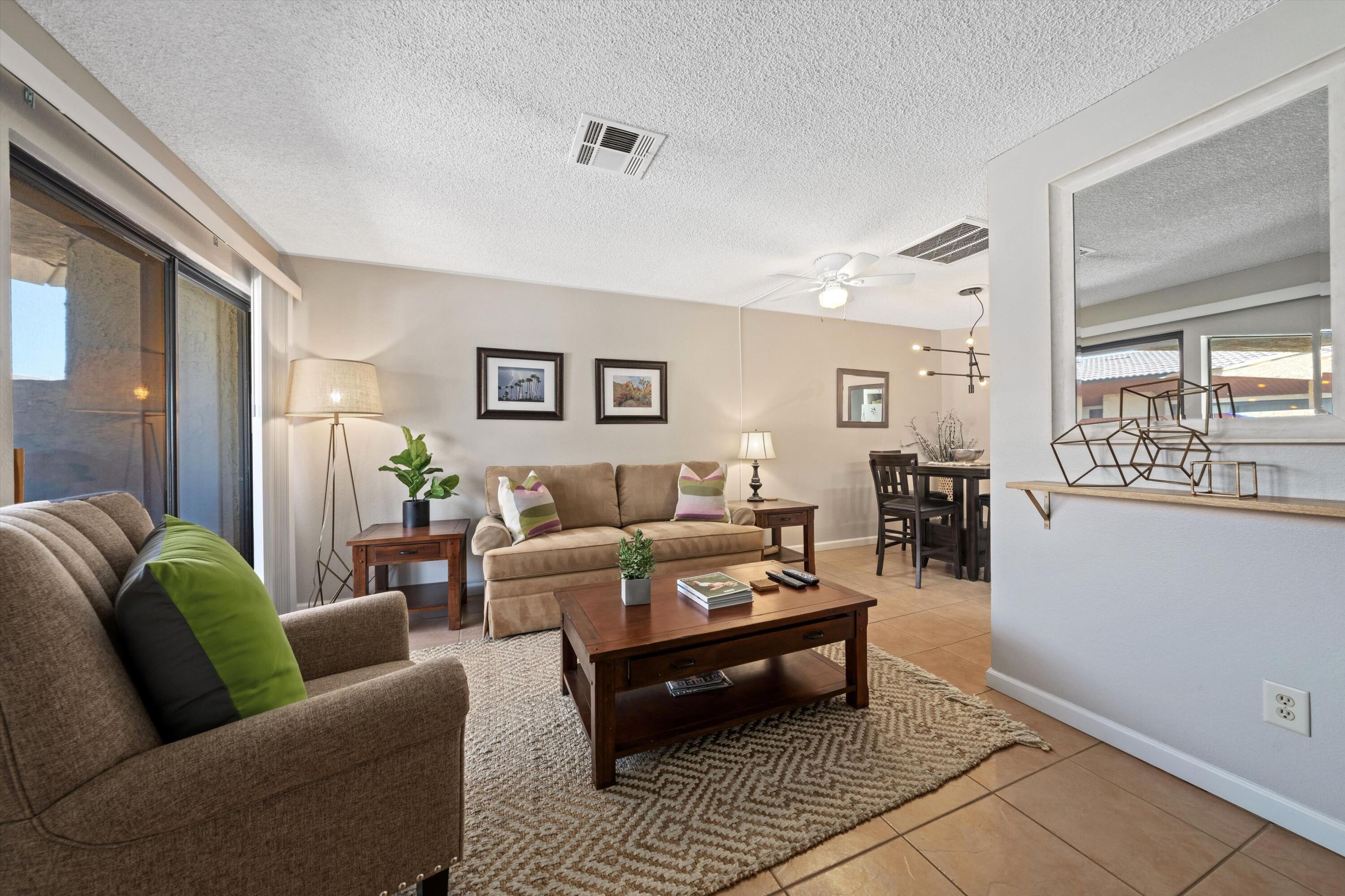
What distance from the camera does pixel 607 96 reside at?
6.05 feet

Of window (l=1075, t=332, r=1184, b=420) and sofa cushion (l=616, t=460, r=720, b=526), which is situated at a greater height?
window (l=1075, t=332, r=1184, b=420)

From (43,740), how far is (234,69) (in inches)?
79.6

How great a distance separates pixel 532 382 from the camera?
3.93 m

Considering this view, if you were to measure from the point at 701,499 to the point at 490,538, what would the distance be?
5.12 feet

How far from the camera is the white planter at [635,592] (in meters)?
2.01

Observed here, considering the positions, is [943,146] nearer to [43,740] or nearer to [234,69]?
[234,69]

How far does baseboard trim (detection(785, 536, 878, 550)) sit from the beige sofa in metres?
Answer: 1.36

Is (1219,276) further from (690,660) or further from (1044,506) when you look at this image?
(690,660)

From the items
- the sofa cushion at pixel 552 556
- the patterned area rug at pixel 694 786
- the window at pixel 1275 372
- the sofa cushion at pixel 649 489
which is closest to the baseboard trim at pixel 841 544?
the sofa cushion at pixel 649 489

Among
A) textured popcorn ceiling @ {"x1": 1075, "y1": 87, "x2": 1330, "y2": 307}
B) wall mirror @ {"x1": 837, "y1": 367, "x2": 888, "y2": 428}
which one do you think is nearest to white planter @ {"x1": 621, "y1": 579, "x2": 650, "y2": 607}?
textured popcorn ceiling @ {"x1": 1075, "y1": 87, "x2": 1330, "y2": 307}

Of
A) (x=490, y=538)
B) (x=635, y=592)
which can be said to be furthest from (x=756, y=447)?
(x=635, y=592)

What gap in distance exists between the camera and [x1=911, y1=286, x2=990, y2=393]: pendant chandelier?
429cm

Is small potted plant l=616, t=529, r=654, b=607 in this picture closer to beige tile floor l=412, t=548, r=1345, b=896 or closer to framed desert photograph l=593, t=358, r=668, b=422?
beige tile floor l=412, t=548, r=1345, b=896

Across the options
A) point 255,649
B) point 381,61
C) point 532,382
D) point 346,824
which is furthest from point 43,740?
point 532,382
